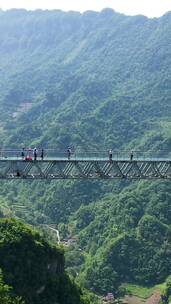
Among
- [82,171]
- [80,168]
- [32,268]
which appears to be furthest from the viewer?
[32,268]

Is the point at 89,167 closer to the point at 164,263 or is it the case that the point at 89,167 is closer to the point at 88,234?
the point at 164,263

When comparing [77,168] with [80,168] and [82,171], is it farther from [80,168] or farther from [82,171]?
[80,168]

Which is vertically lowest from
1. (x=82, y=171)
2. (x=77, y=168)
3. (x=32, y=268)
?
(x=32, y=268)

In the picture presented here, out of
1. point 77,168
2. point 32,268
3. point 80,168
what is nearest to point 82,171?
point 80,168

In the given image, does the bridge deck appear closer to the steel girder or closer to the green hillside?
the steel girder

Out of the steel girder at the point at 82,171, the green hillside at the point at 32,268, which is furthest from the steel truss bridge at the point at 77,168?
the green hillside at the point at 32,268

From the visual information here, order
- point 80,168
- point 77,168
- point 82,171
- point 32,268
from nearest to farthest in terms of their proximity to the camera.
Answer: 1. point 77,168
2. point 82,171
3. point 80,168
4. point 32,268

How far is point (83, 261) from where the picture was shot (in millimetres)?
112062

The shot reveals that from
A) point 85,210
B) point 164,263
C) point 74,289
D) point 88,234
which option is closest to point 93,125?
point 85,210

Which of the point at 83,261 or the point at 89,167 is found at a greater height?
the point at 89,167

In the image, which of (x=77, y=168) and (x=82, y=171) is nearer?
(x=77, y=168)

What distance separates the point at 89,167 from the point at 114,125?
A: 14112 centimetres

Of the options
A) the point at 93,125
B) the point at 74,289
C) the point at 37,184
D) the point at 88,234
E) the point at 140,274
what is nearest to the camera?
the point at 74,289

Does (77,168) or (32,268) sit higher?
(77,168)
